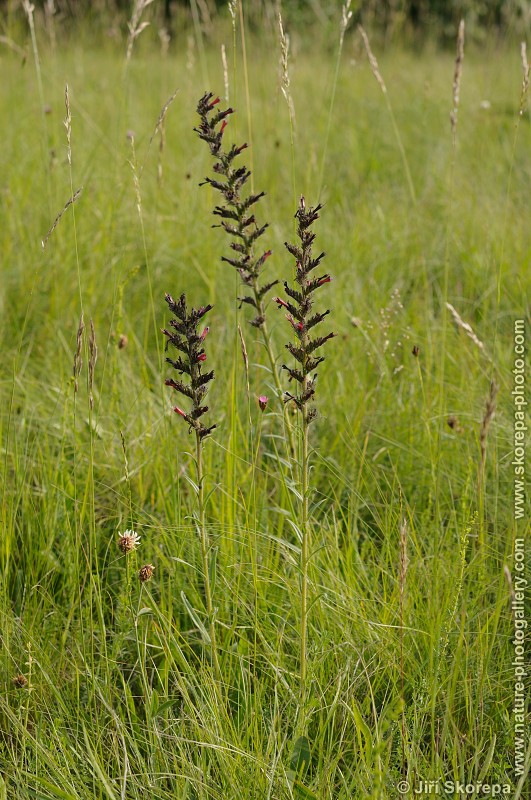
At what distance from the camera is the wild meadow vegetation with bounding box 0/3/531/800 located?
1.64 meters

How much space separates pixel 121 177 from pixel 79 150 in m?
0.72

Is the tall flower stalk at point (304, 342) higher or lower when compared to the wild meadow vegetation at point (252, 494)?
A: higher

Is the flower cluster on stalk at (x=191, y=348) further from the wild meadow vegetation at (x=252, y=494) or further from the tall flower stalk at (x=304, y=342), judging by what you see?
the tall flower stalk at (x=304, y=342)

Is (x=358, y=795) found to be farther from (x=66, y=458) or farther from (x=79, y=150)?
(x=79, y=150)

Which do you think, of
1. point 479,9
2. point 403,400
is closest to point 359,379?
point 403,400

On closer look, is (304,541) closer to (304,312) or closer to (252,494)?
(304,312)

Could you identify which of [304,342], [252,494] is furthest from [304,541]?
[252,494]

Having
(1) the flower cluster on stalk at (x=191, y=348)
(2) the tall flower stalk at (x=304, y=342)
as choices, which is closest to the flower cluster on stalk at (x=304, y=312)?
(2) the tall flower stalk at (x=304, y=342)

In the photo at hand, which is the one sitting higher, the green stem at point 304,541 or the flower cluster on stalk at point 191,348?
the flower cluster on stalk at point 191,348

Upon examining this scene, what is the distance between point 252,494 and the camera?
7.21 ft

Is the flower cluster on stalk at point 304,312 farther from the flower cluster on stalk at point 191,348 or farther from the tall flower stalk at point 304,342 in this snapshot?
the flower cluster on stalk at point 191,348

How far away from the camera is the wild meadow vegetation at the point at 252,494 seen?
164 centimetres

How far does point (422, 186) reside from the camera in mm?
4863

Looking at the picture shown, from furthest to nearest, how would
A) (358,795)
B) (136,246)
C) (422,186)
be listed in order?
(422,186), (136,246), (358,795)
